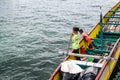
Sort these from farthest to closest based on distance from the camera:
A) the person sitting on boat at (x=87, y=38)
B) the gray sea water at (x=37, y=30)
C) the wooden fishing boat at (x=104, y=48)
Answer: the gray sea water at (x=37, y=30) → the person sitting on boat at (x=87, y=38) → the wooden fishing boat at (x=104, y=48)

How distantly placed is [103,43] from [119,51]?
1.64 meters

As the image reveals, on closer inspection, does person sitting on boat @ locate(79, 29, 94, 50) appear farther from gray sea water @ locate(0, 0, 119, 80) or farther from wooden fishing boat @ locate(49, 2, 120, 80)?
gray sea water @ locate(0, 0, 119, 80)

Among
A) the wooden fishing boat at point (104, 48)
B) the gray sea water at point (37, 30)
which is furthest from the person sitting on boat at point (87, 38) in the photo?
the gray sea water at point (37, 30)

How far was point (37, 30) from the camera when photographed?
29203mm

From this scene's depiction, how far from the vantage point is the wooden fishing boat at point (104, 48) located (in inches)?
566

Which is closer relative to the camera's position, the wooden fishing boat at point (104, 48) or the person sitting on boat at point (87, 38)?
the wooden fishing boat at point (104, 48)

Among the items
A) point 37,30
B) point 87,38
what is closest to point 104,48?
point 87,38

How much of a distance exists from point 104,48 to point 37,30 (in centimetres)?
1181

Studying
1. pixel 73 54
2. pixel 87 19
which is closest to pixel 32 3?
pixel 87 19

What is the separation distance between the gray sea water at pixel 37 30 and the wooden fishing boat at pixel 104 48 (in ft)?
11.4

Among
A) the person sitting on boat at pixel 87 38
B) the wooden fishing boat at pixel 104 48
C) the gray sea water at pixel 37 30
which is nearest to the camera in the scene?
the wooden fishing boat at pixel 104 48

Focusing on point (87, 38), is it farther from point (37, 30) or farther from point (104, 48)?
point (37, 30)

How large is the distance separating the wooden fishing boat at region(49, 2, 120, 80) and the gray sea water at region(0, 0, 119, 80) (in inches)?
136

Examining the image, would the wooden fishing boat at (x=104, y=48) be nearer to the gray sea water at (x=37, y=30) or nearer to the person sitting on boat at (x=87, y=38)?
the person sitting on boat at (x=87, y=38)
